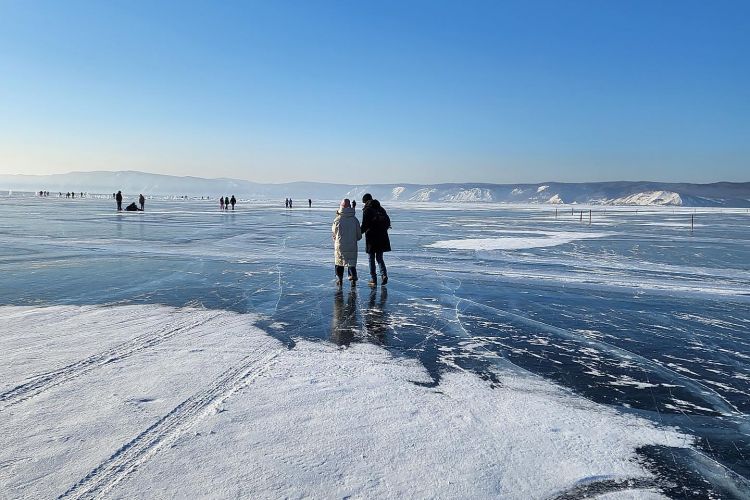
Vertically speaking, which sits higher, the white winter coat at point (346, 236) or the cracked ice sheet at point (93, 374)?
the white winter coat at point (346, 236)

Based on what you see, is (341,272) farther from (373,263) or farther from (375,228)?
(375,228)

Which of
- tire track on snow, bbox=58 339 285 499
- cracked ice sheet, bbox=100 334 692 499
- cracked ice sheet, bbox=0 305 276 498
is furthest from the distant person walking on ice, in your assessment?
cracked ice sheet, bbox=100 334 692 499

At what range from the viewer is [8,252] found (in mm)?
12461

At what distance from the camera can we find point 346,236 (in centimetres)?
858

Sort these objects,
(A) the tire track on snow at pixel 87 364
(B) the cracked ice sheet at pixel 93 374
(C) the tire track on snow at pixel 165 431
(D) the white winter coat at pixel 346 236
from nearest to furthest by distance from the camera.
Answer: (C) the tire track on snow at pixel 165 431 < (B) the cracked ice sheet at pixel 93 374 < (A) the tire track on snow at pixel 87 364 < (D) the white winter coat at pixel 346 236

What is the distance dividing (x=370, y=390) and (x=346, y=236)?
491 centimetres

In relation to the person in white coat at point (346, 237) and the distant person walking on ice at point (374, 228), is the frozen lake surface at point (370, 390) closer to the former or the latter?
the person in white coat at point (346, 237)

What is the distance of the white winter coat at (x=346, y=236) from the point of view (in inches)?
337

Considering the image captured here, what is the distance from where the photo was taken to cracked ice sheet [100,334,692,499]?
258 cm

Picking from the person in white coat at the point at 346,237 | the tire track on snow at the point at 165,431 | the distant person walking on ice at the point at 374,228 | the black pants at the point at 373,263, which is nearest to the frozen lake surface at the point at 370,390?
the tire track on snow at the point at 165,431

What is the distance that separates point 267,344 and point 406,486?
2874mm

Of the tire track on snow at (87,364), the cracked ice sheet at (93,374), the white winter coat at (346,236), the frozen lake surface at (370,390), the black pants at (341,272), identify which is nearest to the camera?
the frozen lake surface at (370,390)

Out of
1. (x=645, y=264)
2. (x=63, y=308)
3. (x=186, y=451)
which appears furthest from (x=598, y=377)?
(x=645, y=264)

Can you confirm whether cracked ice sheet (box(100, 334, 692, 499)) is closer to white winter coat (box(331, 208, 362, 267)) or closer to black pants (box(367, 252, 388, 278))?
white winter coat (box(331, 208, 362, 267))
